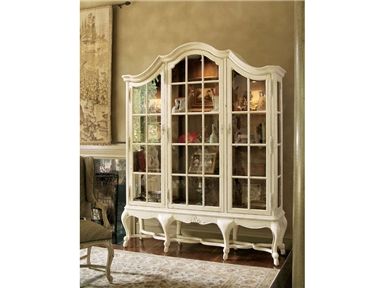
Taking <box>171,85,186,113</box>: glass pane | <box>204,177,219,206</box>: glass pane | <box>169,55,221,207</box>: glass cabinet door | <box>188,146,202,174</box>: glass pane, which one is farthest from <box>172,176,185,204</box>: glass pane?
<box>171,85,186,113</box>: glass pane

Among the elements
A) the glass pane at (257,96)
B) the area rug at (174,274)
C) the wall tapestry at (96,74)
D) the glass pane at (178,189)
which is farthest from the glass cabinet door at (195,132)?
the wall tapestry at (96,74)

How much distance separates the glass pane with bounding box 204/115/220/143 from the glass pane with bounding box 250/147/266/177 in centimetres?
34

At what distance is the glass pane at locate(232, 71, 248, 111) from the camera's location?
10.7 ft

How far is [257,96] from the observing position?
3240 mm

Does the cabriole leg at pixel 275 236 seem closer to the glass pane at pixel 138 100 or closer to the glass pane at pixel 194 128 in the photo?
the glass pane at pixel 194 128

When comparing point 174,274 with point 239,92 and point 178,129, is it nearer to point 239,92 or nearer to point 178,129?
point 178,129

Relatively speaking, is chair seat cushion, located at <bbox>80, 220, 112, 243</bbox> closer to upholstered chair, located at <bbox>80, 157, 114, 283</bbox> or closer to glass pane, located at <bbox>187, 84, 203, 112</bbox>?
upholstered chair, located at <bbox>80, 157, 114, 283</bbox>

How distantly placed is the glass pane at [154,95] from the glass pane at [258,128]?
0.93 meters

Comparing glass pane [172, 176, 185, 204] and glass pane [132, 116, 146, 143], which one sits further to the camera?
glass pane [132, 116, 146, 143]

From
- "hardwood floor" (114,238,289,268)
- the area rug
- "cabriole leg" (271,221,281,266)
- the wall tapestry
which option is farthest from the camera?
the wall tapestry
